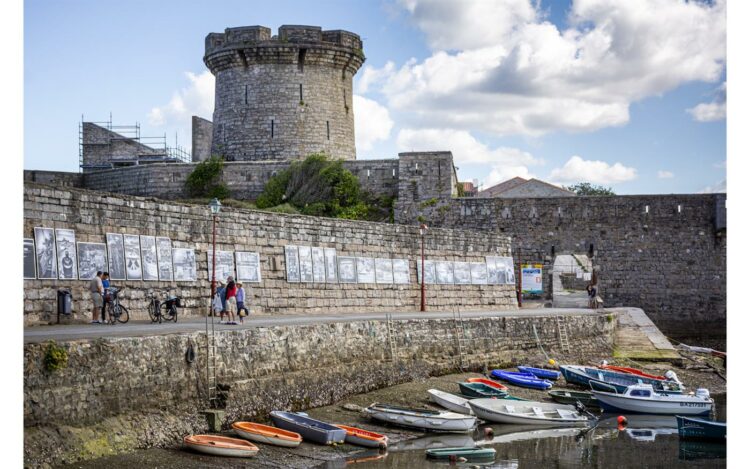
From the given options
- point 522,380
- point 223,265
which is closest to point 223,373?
point 223,265

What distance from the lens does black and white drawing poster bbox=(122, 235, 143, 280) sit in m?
18.8

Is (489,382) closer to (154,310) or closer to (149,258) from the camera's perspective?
(154,310)

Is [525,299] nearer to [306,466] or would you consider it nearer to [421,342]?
[421,342]

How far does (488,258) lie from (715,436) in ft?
48.0

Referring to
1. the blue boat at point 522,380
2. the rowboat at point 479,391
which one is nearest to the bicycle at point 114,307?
the rowboat at point 479,391

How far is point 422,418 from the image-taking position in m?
18.1

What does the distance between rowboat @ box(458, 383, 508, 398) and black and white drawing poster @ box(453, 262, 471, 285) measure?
9355mm

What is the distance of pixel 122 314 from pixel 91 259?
1.24m

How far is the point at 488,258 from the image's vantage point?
33.0 meters

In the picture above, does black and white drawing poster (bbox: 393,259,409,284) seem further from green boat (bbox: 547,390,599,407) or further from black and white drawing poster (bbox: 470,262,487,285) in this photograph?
green boat (bbox: 547,390,599,407)

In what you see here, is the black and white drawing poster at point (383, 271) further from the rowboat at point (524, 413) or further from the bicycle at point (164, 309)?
the bicycle at point (164, 309)

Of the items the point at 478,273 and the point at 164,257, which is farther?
the point at 478,273

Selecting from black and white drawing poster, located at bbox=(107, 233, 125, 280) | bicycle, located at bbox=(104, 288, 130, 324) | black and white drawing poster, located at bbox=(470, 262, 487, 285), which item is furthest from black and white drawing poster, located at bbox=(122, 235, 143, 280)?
black and white drawing poster, located at bbox=(470, 262, 487, 285)
